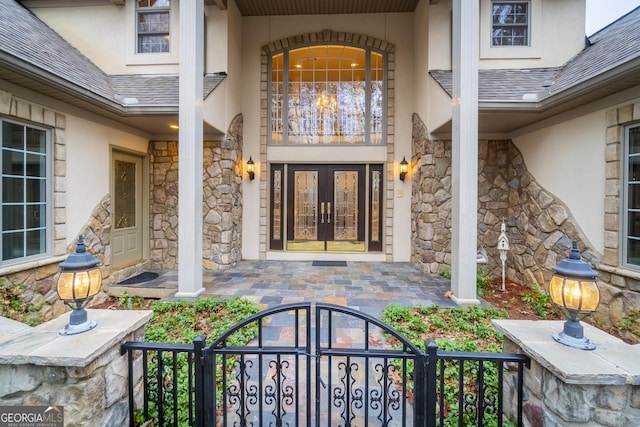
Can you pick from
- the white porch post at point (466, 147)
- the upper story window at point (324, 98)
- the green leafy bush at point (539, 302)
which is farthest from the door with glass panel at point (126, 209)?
the green leafy bush at point (539, 302)

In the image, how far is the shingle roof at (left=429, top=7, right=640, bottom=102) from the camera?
3707 millimetres

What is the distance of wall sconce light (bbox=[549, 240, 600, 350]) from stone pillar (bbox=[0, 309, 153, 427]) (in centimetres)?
225

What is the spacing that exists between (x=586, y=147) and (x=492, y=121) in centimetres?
134

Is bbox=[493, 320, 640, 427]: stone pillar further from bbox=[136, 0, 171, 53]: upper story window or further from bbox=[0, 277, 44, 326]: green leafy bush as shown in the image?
bbox=[136, 0, 171, 53]: upper story window

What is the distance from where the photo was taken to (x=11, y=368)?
1335 mm

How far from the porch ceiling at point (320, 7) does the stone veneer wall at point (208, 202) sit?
7.66 feet

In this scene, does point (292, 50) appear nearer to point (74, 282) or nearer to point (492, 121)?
point (492, 121)

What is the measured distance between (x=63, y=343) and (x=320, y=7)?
692 centimetres

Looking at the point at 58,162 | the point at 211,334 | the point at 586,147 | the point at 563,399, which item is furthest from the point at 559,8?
the point at 58,162

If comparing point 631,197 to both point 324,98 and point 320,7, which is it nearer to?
point 324,98

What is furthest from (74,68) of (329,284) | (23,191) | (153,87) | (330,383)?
(330,383)

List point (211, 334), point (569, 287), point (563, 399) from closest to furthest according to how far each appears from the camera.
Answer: point (563, 399), point (569, 287), point (211, 334)

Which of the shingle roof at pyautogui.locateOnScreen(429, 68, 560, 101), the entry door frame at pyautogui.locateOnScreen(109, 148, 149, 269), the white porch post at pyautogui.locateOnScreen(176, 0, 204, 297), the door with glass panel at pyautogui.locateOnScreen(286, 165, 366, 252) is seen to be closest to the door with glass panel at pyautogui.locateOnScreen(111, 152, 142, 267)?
the entry door frame at pyautogui.locateOnScreen(109, 148, 149, 269)

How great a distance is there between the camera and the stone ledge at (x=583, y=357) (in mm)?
1217
